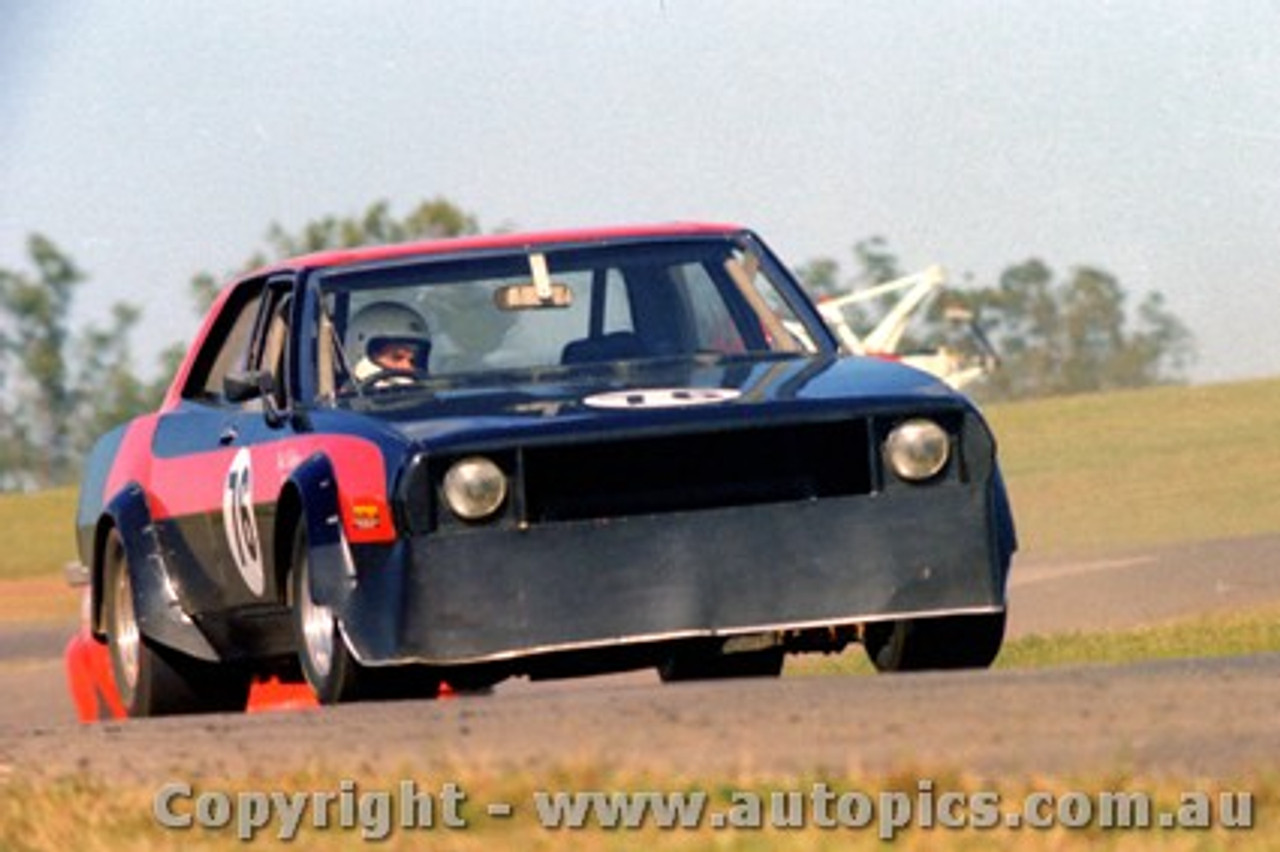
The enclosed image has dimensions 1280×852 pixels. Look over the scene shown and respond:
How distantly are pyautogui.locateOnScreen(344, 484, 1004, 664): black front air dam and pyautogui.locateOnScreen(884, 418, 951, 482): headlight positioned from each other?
5cm

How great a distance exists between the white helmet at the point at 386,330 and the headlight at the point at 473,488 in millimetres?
1345

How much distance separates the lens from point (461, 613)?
1031cm

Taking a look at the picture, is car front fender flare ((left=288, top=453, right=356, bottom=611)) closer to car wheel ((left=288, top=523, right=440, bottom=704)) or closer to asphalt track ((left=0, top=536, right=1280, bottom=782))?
car wheel ((left=288, top=523, right=440, bottom=704))

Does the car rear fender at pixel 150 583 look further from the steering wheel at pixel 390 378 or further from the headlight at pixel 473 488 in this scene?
the headlight at pixel 473 488

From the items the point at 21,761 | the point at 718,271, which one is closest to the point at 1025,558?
the point at 718,271

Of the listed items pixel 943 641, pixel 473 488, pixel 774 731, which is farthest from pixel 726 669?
pixel 774 731

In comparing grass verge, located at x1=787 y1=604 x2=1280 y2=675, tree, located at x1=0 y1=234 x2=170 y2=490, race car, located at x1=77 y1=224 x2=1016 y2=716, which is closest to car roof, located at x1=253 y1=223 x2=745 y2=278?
race car, located at x1=77 y1=224 x2=1016 y2=716

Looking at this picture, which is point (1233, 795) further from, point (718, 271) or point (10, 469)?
point (10, 469)

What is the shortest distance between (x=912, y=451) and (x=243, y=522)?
2.17 m

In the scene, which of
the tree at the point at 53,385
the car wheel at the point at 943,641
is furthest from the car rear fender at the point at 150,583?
the tree at the point at 53,385

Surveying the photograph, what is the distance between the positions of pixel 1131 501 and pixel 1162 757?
37.7m

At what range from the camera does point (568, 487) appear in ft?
34.2

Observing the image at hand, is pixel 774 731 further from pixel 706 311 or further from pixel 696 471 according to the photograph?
pixel 706 311

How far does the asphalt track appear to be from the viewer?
322 inches
